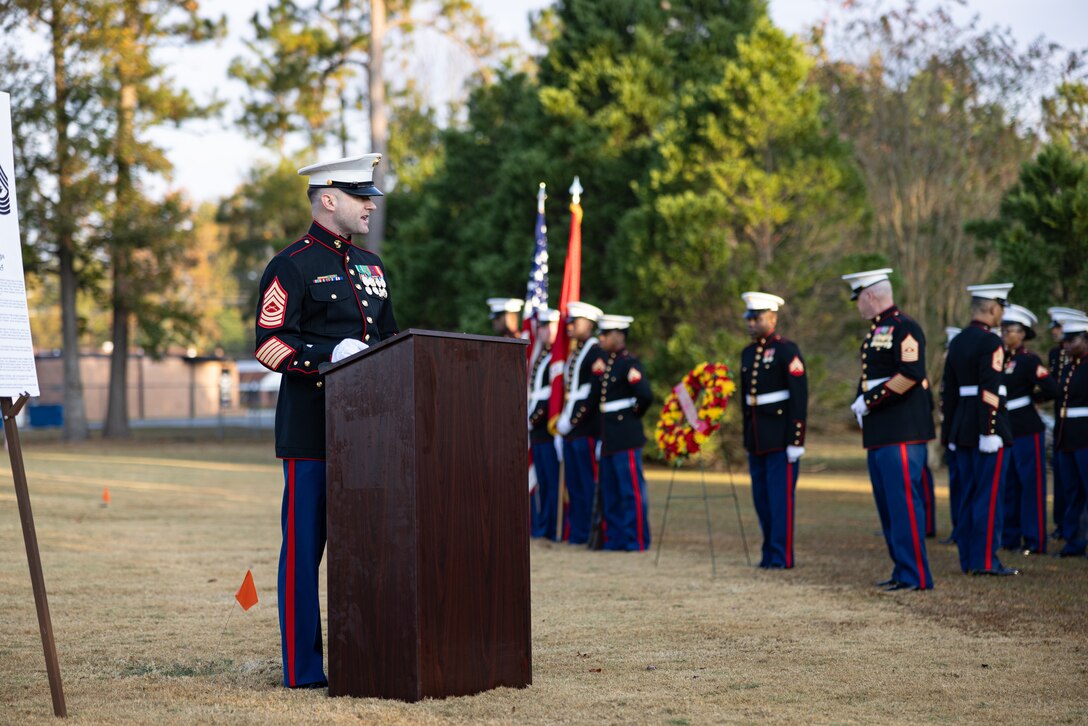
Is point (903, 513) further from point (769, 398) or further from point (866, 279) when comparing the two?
point (769, 398)

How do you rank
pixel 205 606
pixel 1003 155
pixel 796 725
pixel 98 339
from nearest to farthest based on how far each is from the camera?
pixel 796 725, pixel 205 606, pixel 1003 155, pixel 98 339

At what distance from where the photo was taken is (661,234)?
2088 cm

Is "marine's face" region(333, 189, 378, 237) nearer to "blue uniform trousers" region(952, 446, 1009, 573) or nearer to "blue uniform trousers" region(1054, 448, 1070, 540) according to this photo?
"blue uniform trousers" region(952, 446, 1009, 573)

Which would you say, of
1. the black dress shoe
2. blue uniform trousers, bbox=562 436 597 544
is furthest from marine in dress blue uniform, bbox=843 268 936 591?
blue uniform trousers, bbox=562 436 597 544

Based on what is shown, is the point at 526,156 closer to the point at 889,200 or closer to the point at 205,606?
the point at 889,200

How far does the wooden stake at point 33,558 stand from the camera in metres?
4.48

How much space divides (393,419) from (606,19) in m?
20.5

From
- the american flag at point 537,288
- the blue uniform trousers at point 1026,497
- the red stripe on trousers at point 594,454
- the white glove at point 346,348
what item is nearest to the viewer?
the white glove at point 346,348

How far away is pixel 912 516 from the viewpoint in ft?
26.4

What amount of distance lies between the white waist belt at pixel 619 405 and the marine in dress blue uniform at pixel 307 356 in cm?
608

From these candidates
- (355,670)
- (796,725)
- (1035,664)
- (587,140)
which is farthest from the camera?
(587,140)

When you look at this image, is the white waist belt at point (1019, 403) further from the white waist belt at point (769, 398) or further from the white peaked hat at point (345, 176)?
the white peaked hat at point (345, 176)

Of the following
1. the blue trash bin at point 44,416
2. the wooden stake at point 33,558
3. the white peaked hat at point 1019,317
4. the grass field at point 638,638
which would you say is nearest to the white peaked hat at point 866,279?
the grass field at point 638,638

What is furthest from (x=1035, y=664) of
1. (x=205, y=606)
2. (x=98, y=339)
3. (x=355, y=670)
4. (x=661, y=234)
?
(x=98, y=339)
